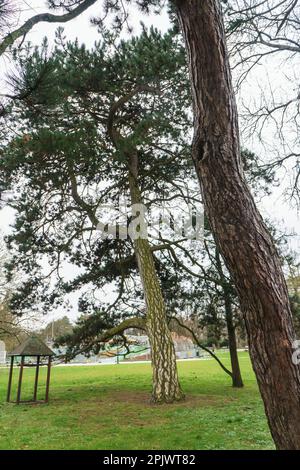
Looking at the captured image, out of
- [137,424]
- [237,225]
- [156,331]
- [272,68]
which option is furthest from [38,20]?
[156,331]

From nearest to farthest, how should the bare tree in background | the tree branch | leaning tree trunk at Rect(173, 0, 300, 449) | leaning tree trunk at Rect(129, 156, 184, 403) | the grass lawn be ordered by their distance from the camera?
leaning tree trunk at Rect(173, 0, 300, 449) → the tree branch → the bare tree in background → the grass lawn → leaning tree trunk at Rect(129, 156, 184, 403)

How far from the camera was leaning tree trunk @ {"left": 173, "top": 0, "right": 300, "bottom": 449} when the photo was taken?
6.47 ft

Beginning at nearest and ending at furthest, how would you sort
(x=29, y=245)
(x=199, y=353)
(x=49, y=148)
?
(x=49, y=148)
(x=29, y=245)
(x=199, y=353)

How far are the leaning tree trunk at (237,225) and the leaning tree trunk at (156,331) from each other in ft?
17.6

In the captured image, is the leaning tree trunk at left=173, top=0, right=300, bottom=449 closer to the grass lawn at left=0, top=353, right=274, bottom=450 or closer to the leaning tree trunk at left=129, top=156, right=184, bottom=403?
the grass lawn at left=0, top=353, right=274, bottom=450

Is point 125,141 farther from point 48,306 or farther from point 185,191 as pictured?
point 48,306

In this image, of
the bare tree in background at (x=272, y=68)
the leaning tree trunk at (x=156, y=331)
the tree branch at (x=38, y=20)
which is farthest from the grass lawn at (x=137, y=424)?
the tree branch at (x=38, y=20)

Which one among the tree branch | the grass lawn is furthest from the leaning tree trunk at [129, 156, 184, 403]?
the tree branch

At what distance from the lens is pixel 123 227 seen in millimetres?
8492

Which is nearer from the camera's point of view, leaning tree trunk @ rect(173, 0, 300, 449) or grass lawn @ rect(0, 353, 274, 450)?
leaning tree trunk @ rect(173, 0, 300, 449)

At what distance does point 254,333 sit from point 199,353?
109 ft

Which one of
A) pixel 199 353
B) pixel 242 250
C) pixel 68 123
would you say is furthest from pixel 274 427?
pixel 199 353

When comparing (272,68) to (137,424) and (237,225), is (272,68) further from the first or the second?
(137,424)

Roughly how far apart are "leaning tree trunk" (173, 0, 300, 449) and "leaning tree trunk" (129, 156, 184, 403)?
5.36 meters
